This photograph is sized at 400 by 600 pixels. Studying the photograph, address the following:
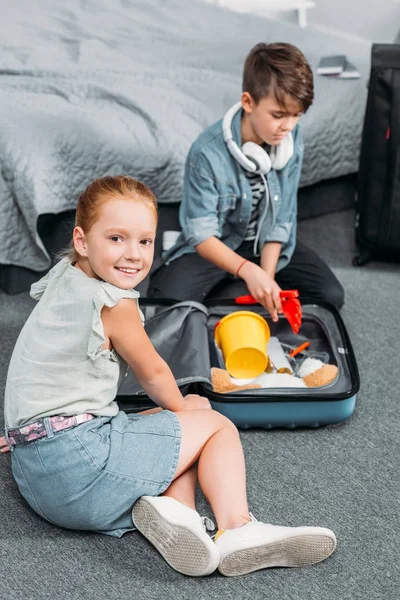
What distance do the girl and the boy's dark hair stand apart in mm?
541

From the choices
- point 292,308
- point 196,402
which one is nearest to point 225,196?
point 292,308

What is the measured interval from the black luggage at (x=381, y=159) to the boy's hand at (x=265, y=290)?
0.57 meters

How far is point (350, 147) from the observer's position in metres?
2.30

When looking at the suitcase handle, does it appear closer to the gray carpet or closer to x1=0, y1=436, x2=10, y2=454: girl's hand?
the gray carpet

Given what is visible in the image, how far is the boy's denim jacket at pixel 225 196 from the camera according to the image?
1.76 m

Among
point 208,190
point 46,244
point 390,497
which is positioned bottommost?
point 390,497

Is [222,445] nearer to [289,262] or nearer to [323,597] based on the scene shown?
[323,597]

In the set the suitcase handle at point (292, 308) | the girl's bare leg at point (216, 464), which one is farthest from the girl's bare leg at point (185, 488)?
the suitcase handle at point (292, 308)

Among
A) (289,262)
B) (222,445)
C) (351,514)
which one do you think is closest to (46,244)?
(289,262)

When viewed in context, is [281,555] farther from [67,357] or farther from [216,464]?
[67,357]

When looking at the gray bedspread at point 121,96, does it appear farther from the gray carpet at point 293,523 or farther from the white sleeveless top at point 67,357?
the white sleeveless top at point 67,357

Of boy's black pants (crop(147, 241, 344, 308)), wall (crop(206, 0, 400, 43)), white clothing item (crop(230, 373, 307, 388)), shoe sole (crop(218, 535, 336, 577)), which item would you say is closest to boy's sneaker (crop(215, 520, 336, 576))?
shoe sole (crop(218, 535, 336, 577))

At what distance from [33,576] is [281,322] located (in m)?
0.81

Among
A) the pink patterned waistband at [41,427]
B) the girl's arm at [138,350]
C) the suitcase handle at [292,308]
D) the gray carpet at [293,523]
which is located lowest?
the gray carpet at [293,523]
